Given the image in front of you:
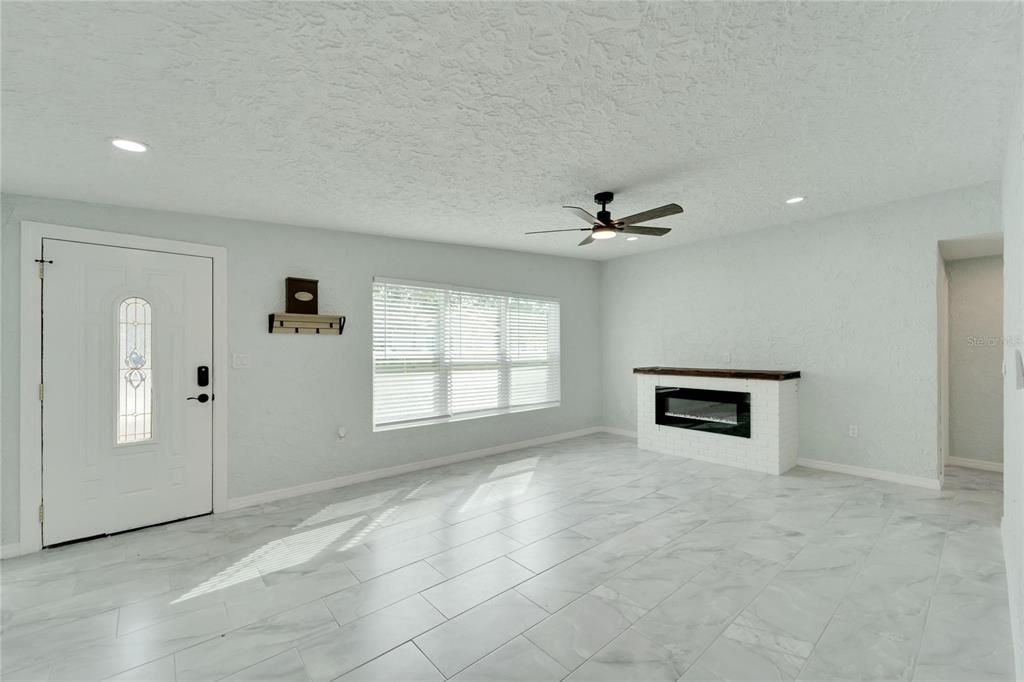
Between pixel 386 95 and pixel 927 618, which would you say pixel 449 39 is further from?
pixel 927 618

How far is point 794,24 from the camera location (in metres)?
1.76

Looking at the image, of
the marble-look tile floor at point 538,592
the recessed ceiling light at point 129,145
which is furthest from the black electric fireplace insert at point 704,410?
the recessed ceiling light at point 129,145

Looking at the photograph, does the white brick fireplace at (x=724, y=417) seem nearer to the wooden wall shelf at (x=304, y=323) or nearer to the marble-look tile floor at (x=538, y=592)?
the marble-look tile floor at (x=538, y=592)

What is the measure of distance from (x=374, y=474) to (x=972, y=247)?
6.32 metres

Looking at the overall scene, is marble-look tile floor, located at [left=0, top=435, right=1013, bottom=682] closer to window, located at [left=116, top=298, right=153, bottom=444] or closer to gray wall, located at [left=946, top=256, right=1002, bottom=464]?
window, located at [left=116, top=298, right=153, bottom=444]

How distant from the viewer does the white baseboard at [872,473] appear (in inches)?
163

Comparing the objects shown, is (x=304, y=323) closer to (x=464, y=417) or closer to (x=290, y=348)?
(x=290, y=348)

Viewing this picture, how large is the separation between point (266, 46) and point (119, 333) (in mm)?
2966

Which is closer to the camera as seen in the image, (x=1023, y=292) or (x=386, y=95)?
(x=1023, y=292)

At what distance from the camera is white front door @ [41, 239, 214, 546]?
11.0 feet

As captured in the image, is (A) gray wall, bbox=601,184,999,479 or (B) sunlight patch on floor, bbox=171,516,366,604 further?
(A) gray wall, bbox=601,184,999,479

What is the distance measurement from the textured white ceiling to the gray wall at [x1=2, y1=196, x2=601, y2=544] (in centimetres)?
30

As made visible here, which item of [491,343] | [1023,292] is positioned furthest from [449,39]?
[491,343]

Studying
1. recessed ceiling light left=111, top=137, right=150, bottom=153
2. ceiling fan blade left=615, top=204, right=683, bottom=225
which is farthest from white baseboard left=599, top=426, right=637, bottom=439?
recessed ceiling light left=111, top=137, right=150, bottom=153
